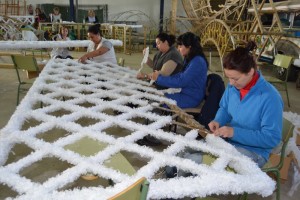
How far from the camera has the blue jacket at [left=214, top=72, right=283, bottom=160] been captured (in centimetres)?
123

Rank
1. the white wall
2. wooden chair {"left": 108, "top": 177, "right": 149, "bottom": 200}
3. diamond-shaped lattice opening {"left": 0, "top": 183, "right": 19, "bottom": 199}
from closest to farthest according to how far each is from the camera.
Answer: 1. wooden chair {"left": 108, "top": 177, "right": 149, "bottom": 200}
2. diamond-shaped lattice opening {"left": 0, "top": 183, "right": 19, "bottom": 199}
3. the white wall

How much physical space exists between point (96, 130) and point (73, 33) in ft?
23.8

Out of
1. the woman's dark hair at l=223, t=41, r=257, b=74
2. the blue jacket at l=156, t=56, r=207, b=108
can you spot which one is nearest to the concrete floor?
the blue jacket at l=156, t=56, r=207, b=108

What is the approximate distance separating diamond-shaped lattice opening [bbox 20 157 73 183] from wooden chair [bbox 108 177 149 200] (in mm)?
1451

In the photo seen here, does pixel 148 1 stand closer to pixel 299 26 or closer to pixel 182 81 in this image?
pixel 299 26

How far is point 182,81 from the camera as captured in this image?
81.7 inches

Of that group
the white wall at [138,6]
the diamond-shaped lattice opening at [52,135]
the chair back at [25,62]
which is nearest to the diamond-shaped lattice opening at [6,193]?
the diamond-shaped lattice opening at [52,135]

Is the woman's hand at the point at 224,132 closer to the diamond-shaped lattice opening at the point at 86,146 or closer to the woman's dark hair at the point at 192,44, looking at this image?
the diamond-shaped lattice opening at the point at 86,146

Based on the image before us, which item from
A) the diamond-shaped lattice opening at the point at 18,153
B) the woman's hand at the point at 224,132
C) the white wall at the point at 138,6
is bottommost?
the diamond-shaped lattice opening at the point at 18,153

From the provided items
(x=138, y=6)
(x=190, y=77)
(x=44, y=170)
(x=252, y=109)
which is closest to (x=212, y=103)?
(x=190, y=77)

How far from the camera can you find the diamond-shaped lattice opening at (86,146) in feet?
3.99

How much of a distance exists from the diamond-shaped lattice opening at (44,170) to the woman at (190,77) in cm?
100

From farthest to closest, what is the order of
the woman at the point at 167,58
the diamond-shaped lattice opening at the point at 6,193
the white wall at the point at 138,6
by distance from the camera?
the white wall at the point at 138,6 < the woman at the point at 167,58 < the diamond-shaped lattice opening at the point at 6,193

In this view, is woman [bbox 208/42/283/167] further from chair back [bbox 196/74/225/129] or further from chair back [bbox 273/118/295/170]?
chair back [bbox 196/74/225/129]
